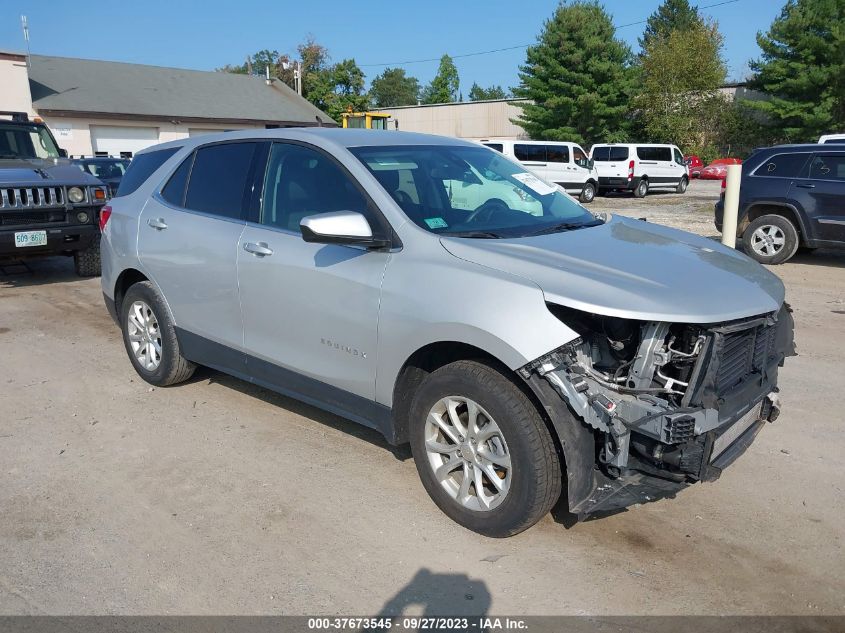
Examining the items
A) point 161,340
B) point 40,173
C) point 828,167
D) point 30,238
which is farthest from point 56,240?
point 828,167

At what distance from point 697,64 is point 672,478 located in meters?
47.9

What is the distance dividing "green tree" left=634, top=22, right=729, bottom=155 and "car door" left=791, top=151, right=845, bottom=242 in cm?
3694

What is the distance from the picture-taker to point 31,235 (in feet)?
28.8

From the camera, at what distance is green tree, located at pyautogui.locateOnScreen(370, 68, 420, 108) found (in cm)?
11769

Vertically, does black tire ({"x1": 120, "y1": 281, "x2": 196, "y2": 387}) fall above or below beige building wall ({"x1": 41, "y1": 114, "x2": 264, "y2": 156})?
below

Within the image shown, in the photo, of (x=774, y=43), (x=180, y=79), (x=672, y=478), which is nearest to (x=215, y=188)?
(x=672, y=478)

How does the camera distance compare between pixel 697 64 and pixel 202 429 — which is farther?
pixel 697 64

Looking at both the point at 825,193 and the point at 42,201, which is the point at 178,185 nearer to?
the point at 42,201

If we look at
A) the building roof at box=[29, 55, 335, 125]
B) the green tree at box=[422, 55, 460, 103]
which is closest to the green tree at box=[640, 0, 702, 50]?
the green tree at box=[422, 55, 460, 103]

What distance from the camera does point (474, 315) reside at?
3256 mm

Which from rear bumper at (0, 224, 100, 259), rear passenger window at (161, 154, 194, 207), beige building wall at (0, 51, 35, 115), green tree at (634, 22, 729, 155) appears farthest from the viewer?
green tree at (634, 22, 729, 155)

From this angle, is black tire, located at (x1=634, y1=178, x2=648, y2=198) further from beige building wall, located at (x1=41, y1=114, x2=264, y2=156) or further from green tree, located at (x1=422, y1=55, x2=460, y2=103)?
green tree, located at (x1=422, y1=55, x2=460, y2=103)

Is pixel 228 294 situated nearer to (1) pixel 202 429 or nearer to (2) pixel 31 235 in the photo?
(1) pixel 202 429

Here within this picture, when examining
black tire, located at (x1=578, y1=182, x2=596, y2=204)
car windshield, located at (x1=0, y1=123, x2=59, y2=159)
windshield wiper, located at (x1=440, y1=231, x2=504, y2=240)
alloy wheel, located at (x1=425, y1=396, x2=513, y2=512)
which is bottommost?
alloy wheel, located at (x1=425, y1=396, x2=513, y2=512)
